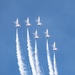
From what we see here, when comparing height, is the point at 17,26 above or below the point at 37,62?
above

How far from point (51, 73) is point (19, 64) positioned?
9.10 metres

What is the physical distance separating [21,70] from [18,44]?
7.28m

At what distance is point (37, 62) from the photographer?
119 metres

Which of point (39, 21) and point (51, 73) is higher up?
point (39, 21)

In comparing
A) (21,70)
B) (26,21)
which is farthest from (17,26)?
(21,70)

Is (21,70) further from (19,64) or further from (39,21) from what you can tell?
(39,21)

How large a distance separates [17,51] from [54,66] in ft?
34.0

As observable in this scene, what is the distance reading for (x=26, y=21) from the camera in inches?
4857

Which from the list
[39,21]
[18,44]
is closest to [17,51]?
[18,44]

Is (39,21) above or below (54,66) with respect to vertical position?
above

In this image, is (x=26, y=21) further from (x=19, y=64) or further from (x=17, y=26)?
(x=19, y=64)

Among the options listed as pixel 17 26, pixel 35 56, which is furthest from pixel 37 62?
pixel 17 26

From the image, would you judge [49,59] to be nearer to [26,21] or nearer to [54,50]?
[54,50]

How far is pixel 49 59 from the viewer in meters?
122
